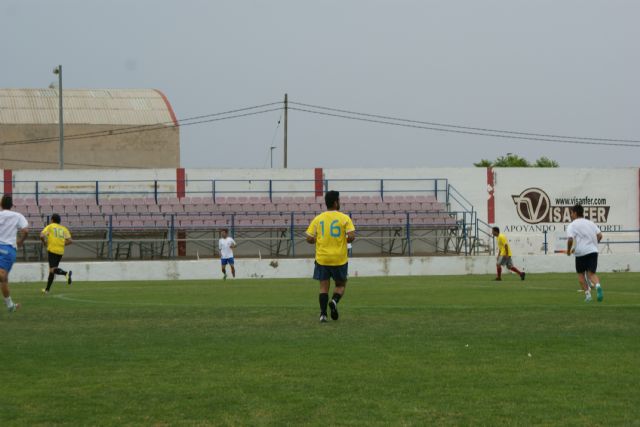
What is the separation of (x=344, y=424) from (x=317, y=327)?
6101 mm

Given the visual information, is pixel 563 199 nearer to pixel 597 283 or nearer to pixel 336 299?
pixel 597 283

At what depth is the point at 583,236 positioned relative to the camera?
18.7m

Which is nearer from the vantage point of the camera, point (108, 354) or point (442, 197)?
point (108, 354)

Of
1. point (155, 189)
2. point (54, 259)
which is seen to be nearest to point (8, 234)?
point (54, 259)

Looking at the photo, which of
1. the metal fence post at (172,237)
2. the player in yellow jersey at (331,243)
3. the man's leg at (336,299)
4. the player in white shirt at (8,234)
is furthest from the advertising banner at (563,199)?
the player in yellow jersey at (331,243)

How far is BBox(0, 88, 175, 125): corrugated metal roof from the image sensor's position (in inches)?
2763

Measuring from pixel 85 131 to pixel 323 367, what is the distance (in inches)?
2503

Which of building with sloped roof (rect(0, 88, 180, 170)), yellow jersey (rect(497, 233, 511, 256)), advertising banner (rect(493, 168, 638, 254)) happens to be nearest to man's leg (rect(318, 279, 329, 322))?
yellow jersey (rect(497, 233, 511, 256))

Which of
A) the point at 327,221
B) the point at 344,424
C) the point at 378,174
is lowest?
the point at 344,424

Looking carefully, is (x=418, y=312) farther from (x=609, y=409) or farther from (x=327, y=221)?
(x=609, y=409)

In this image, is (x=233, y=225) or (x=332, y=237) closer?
(x=332, y=237)

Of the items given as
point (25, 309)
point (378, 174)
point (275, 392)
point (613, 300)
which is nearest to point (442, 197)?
point (378, 174)

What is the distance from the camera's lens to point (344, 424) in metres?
7.01

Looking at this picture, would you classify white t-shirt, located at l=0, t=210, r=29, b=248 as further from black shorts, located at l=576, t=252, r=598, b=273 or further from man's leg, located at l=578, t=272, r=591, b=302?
black shorts, located at l=576, t=252, r=598, b=273
